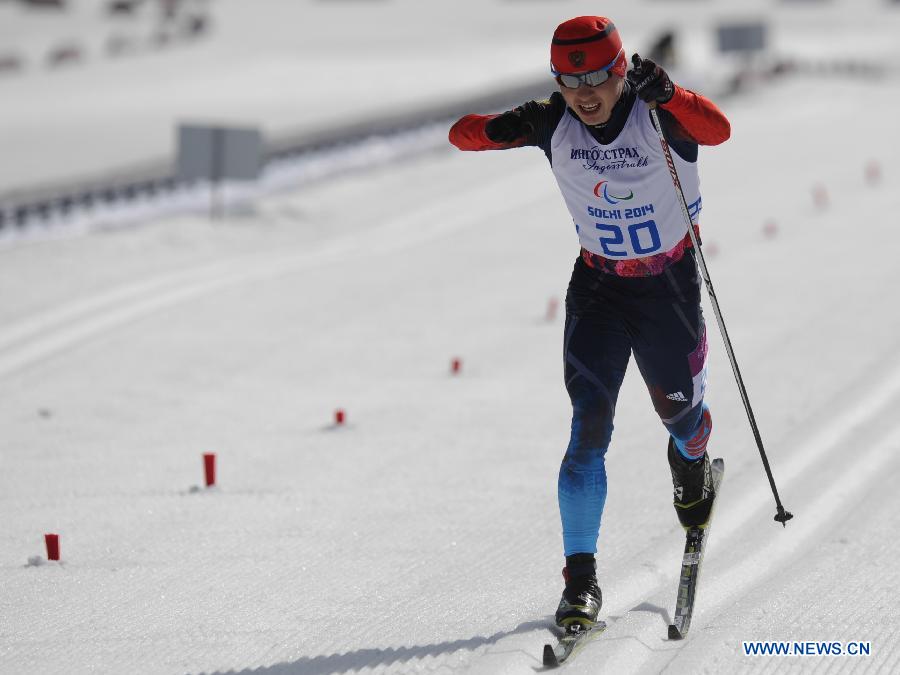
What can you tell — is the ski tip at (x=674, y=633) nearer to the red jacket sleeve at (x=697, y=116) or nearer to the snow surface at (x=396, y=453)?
the snow surface at (x=396, y=453)

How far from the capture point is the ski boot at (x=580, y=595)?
517 centimetres

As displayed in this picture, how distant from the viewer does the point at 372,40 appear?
199 ft

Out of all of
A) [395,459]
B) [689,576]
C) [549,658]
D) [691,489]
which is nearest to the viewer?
[549,658]

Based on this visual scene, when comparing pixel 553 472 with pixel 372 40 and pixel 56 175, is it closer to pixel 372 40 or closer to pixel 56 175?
pixel 56 175

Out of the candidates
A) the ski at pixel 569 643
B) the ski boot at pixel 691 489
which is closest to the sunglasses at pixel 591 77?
the ski boot at pixel 691 489

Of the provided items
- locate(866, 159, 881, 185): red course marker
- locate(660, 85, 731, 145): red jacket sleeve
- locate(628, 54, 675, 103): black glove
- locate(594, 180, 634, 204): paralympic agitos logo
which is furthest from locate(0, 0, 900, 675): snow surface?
locate(866, 159, 881, 185): red course marker

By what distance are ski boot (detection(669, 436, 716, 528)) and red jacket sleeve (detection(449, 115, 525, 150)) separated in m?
1.44

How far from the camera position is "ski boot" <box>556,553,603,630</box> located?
17.0 ft

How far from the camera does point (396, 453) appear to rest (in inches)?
333

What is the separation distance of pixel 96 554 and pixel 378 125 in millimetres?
22541

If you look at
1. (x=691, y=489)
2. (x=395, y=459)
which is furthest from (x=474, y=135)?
(x=395, y=459)

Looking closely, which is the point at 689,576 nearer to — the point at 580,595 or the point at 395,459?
the point at 580,595

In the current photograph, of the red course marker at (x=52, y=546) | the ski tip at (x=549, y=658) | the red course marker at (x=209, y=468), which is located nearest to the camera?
the ski tip at (x=549, y=658)

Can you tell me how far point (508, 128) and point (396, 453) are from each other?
3.50m
